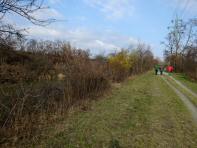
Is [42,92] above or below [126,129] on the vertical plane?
above

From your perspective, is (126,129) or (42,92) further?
(42,92)

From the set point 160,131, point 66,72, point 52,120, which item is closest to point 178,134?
point 160,131

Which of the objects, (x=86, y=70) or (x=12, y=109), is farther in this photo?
(x=86, y=70)

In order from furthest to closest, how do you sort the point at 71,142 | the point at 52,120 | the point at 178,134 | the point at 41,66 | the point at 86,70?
the point at 41,66, the point at 86,70, the point at 52,120, the point at 178,134, the point at 71,142

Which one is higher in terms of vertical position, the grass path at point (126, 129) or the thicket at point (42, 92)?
the thicket at point (42, 92)

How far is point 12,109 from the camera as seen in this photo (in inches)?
226

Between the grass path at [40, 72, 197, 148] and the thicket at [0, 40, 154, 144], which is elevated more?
the thicket at [0, 40, 154, 144]

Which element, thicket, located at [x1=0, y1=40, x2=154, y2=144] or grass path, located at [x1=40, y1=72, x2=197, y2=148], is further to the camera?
thicket, located at [x1=0, y1=40, x2=154, y2=144]

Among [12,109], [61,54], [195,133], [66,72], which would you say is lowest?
[195,133]

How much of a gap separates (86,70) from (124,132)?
5494 mm

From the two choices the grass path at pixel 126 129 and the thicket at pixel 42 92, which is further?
the thicket at pixel 42 92

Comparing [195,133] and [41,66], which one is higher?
[41,66]

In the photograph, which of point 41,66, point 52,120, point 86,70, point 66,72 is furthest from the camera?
point 41,66

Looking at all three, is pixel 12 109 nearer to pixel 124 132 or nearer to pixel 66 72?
pixel 124 132
